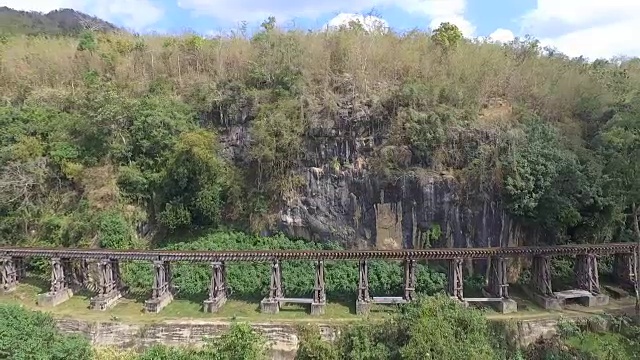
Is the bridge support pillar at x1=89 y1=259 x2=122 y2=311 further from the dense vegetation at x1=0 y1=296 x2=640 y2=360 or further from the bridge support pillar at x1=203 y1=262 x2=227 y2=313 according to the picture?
the bridge support pillar at x1=203 y1=262 x2=227 y2=313

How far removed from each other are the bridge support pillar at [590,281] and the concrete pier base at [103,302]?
2067 cm

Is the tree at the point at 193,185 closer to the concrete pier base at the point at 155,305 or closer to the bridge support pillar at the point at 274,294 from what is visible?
the concrete pier base at the point at 155,305

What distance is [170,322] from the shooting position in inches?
780

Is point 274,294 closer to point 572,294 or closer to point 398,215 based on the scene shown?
point 398,215

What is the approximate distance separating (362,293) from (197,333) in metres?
6.95

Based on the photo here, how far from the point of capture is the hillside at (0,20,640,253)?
24250mm

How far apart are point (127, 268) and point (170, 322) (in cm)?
581

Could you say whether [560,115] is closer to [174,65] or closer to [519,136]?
[519,136]

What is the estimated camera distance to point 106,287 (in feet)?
72.0

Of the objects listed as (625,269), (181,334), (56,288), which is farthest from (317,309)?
(625,269)

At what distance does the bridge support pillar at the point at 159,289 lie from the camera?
835 inches

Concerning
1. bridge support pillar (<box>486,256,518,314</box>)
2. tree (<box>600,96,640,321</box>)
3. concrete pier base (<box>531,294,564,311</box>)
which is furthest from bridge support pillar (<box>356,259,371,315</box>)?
tree (<box>600,96,640,321</box>)

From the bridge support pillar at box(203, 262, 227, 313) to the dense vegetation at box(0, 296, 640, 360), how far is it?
2565mm

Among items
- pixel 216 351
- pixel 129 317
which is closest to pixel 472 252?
pixel 216 351
